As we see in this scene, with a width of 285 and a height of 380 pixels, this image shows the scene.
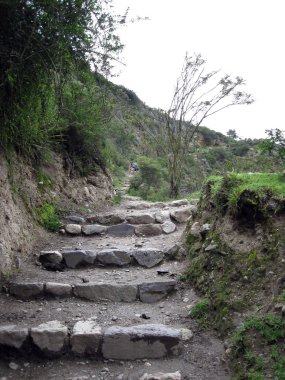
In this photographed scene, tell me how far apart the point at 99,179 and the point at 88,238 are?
2743 millimetres

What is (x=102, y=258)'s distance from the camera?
4.16 metres

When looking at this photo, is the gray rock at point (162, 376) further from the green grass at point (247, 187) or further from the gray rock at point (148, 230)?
the gray rock at point (148, 230)

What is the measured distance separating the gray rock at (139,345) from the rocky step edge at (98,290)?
0.75 m

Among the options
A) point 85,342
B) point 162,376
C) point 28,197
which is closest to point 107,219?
point 28,197

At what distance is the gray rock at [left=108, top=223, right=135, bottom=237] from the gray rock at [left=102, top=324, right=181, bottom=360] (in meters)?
2.48

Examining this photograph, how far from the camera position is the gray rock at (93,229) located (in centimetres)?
516

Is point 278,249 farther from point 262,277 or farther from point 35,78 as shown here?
point 35,78

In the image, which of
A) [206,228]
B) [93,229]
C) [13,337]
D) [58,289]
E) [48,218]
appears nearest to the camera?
[13,337]

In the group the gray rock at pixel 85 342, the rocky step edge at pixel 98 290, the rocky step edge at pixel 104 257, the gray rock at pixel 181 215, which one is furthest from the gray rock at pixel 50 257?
the gray rock at pixel 181 215

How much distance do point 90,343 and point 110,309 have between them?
1.97 ft

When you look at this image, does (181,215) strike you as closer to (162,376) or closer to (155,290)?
(155,290)

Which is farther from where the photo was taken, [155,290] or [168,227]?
[168,227]

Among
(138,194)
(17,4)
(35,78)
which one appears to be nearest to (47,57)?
(35,78)

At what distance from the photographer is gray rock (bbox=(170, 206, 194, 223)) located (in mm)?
5562
